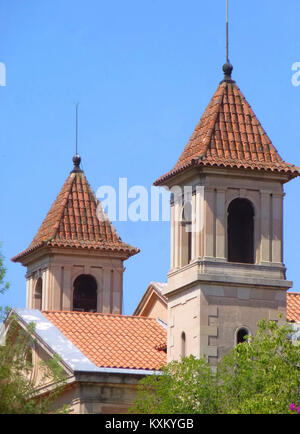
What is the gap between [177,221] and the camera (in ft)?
195

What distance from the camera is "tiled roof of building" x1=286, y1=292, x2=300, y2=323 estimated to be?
202 ft

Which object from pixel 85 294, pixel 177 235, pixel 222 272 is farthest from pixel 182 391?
pixel 85 294

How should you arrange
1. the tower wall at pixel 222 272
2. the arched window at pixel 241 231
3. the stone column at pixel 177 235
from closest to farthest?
the tower wall at pixel 222 272 < the arched window at pixel 241 231 < the stone column at pixel 177 235

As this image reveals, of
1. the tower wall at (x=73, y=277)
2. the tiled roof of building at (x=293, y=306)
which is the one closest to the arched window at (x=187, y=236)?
the tiled roof of building at (x=293, y=306)

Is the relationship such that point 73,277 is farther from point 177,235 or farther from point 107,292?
point 177,235

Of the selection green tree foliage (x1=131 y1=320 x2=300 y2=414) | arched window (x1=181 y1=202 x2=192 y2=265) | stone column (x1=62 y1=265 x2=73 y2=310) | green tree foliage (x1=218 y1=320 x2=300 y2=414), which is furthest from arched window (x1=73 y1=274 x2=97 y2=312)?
green tree foliage (x1=218 y1=320 x2=300 y2=414)

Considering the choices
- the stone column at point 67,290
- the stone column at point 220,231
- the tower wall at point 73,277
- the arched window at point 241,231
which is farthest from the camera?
the stone column at point 67,290

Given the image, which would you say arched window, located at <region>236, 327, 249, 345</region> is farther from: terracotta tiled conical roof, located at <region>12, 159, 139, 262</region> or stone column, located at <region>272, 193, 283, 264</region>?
terracotta tiled conical roof, located at <region>12, 159, 139, 262</region>

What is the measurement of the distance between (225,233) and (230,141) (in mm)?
3034

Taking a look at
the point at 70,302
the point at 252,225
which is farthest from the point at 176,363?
the point at 70,302

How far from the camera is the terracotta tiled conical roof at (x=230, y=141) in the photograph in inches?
2282

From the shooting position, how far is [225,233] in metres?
57.7

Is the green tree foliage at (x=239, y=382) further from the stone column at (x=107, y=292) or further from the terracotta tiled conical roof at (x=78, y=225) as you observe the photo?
the stone column at (x=107, y=292)
